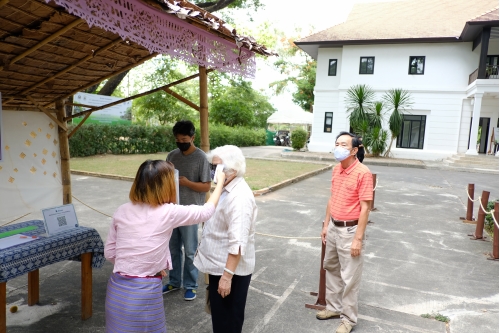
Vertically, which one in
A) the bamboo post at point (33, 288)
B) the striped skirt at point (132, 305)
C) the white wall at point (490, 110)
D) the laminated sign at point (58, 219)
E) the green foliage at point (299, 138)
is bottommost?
the bamboo post at point (33, 288)

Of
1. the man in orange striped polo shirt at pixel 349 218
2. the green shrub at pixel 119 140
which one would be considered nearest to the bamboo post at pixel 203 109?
the man in orange striped polo shirt at pixel 349 218

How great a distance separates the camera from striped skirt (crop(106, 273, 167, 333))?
2.25 metres

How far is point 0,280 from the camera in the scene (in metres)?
2.60

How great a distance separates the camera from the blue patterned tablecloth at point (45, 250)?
8.80ft

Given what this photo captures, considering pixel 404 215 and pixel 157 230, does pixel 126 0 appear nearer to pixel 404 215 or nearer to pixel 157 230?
pixel 157 230

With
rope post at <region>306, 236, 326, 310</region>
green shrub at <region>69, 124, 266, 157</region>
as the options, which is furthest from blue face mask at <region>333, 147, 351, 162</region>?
A: green shrub at <region>69, 124, 266, 157</region>

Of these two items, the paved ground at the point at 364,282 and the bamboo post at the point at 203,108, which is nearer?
the paved ground at the point at 364,282

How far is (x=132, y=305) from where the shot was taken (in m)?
2.25

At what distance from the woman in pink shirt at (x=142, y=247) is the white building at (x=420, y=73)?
21.2 metres

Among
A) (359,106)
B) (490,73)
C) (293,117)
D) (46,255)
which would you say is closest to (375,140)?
(359,106)

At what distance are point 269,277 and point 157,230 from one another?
259 centimetres

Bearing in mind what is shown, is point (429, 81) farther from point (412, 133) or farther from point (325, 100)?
point (325, 100)

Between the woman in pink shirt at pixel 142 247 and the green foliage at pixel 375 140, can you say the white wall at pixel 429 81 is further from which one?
the woman in pink shirt at pixel 142 247

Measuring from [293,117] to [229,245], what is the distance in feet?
92.7
